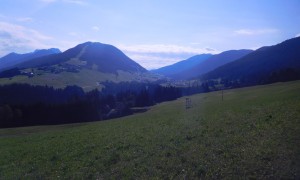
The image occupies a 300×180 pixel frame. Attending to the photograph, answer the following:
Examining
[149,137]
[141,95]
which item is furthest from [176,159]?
[141,95]

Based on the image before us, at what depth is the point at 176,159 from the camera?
1426 centimetres

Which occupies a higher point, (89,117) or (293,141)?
(293,141)

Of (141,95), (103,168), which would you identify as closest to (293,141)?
(103,168)

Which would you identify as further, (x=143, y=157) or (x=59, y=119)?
(x=59, y=119)

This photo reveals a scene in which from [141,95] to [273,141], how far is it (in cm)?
11170

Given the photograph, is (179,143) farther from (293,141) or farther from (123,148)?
(293,141)

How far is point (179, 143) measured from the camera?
17.6 metres

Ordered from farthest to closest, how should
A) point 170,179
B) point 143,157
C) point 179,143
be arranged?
point 179,143, point 143,157, point 170,179

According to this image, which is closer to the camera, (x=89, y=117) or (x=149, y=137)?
(x=149, y=137)

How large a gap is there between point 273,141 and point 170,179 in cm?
554

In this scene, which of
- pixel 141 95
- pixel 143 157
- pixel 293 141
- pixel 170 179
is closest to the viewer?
pixel 170 179

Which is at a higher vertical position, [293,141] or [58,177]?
[293,141]

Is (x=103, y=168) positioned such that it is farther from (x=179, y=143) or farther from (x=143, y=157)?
(x=179, y=143)

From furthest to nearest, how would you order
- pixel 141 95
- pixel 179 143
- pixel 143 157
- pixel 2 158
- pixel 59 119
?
pixel 141 95, pixel 59 119, pixel 2 158, pixel 179 143, pixel 143 157
